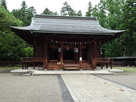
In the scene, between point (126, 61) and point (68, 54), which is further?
point (126, 61)

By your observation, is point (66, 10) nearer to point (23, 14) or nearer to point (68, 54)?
point (23, 14)

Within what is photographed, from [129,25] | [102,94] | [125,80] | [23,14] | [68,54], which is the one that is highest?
[23,14]

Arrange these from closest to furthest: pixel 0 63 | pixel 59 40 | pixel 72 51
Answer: pixel 59 40, pixel 72 51, pixel 0 63

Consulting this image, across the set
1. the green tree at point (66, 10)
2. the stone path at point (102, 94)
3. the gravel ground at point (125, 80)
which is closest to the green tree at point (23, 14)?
the green tree at point (66, 10)

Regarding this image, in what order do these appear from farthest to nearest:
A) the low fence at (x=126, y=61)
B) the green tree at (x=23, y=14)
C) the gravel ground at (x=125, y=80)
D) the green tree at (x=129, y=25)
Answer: the green tree at (x=23, y=14), the green tree at (x=129, y=25), the low fence at (x=126, y=61), the gravel ground at (x=125, y=80)

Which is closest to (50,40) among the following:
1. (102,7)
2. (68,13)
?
(102,7)

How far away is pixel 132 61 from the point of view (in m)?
25.6

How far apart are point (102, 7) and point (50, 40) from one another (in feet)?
77.7

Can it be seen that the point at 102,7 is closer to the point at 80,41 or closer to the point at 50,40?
the point at 80,41

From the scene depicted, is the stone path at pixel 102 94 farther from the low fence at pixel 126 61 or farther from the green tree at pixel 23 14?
the green tree at pixel 23 14

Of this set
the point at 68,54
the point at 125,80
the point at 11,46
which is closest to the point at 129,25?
the point at 68,54

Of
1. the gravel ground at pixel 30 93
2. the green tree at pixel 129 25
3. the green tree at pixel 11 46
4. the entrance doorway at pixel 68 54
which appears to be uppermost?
the green tree at pixel 129 25

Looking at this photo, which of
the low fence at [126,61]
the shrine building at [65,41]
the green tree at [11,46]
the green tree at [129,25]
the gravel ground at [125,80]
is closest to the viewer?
the gravel ground at [125,80]

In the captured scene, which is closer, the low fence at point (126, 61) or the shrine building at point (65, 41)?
the shrine building at point (65, 41)
